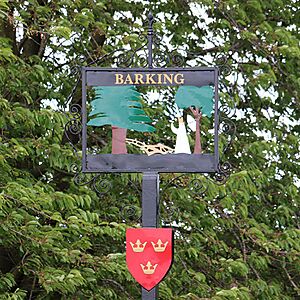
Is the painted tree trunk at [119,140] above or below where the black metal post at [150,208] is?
above

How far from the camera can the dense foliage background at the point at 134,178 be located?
20.0 ft

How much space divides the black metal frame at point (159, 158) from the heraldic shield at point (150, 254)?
267 mm

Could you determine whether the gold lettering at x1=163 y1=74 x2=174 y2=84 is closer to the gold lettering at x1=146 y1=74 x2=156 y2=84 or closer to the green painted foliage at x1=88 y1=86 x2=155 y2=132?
the gold lettering at x1=146 y1=74 x2=156 y2=84

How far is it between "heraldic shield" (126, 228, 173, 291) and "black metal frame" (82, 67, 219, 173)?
27 cm

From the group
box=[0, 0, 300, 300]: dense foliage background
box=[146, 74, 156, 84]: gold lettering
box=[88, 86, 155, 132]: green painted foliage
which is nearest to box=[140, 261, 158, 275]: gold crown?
box=[88, 86, 155, 132]: green painted foliage

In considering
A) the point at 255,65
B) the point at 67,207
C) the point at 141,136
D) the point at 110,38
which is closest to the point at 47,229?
the point at 67,207

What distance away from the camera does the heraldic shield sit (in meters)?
4.23

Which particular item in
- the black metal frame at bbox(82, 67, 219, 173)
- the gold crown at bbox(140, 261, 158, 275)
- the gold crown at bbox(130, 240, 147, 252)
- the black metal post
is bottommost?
the gold crown at bbox(140, 261, 158, 275)

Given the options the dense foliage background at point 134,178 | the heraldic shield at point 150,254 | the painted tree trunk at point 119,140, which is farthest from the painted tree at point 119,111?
the dense foliage background at point 134,178

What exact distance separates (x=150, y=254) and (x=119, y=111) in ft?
2.07

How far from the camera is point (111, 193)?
693 cm

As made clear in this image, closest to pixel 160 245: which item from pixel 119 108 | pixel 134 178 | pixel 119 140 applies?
pixel 119 140

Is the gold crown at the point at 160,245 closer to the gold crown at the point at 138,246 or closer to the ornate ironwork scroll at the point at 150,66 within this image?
the gold crown at the point at 138,246

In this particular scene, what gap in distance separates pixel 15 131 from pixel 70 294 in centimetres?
109
